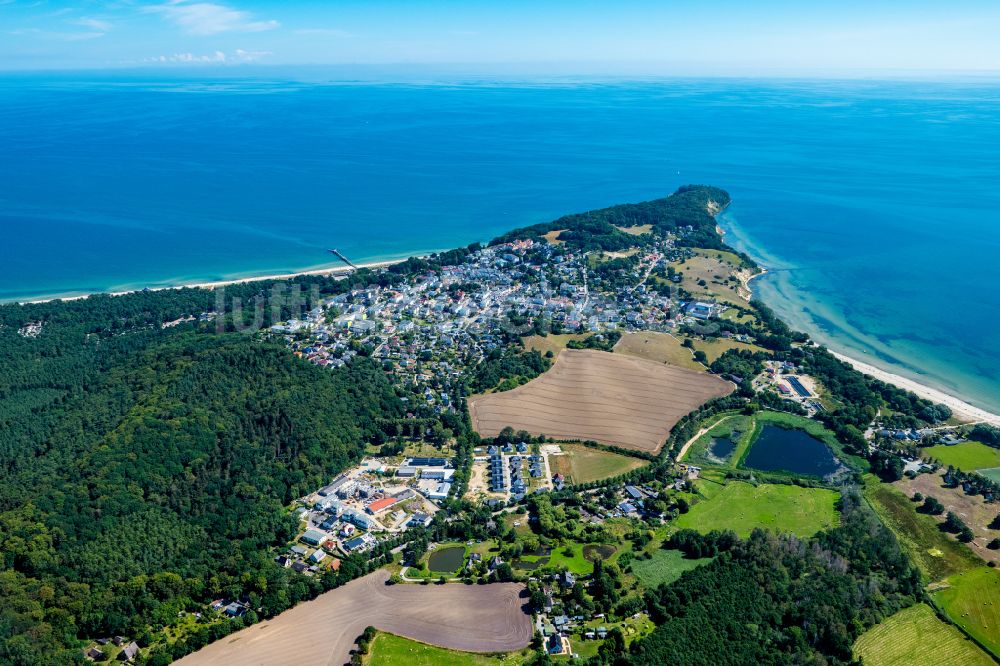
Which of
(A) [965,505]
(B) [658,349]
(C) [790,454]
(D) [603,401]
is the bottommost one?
(A) [965,505]

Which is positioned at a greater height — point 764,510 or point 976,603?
point 764,510

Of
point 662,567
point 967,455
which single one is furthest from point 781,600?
point 967,455

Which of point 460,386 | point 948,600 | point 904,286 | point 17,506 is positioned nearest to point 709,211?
point 904,286

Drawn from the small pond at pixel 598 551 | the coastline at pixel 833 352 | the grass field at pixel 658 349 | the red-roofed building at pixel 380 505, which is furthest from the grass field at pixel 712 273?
the red-roofed building at pixel 380 505

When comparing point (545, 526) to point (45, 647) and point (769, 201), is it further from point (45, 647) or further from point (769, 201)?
point (769, 201)

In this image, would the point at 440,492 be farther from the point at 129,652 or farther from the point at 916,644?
the point at 916,644

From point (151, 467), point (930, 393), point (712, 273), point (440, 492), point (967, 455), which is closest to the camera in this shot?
point (151, 467)
